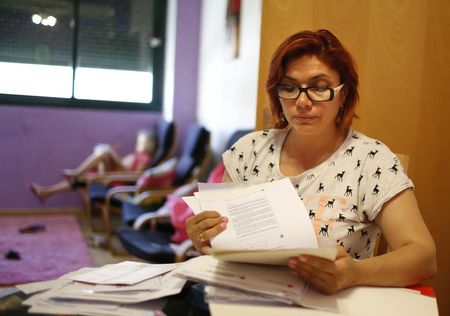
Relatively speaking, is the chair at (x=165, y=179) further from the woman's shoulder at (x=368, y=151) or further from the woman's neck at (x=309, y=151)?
the woman's shoulder at (x=368, y=151)

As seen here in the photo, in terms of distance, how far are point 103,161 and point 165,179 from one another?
857 mm

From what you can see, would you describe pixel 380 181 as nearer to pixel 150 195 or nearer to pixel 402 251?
pixel 402 251

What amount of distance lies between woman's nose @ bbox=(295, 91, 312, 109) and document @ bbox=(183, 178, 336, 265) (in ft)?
0.85

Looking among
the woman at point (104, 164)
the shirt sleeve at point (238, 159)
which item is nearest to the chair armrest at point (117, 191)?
the woman at point (104, 164)

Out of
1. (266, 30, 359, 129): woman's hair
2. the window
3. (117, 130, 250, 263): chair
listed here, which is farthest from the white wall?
(266, 30, 359, 129): woman's hair

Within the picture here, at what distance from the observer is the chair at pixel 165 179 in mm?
3387

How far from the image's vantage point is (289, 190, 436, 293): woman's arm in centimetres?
88

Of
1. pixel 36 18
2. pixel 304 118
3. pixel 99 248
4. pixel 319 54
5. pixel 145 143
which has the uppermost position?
pixel 36 18

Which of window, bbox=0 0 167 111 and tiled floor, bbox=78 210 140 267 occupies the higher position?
window, bbox=0 0 167 111

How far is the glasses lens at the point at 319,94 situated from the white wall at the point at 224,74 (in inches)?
50.0

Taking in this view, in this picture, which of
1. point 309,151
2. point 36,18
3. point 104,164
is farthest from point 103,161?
point 309,151

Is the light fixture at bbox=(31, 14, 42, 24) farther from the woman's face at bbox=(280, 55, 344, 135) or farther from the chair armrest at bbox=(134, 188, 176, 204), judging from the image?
the woman's face at bbox=(280, 55, 344, 135)

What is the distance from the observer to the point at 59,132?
177 inches

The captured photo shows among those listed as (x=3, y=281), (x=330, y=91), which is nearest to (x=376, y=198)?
(x=330, y=91)
